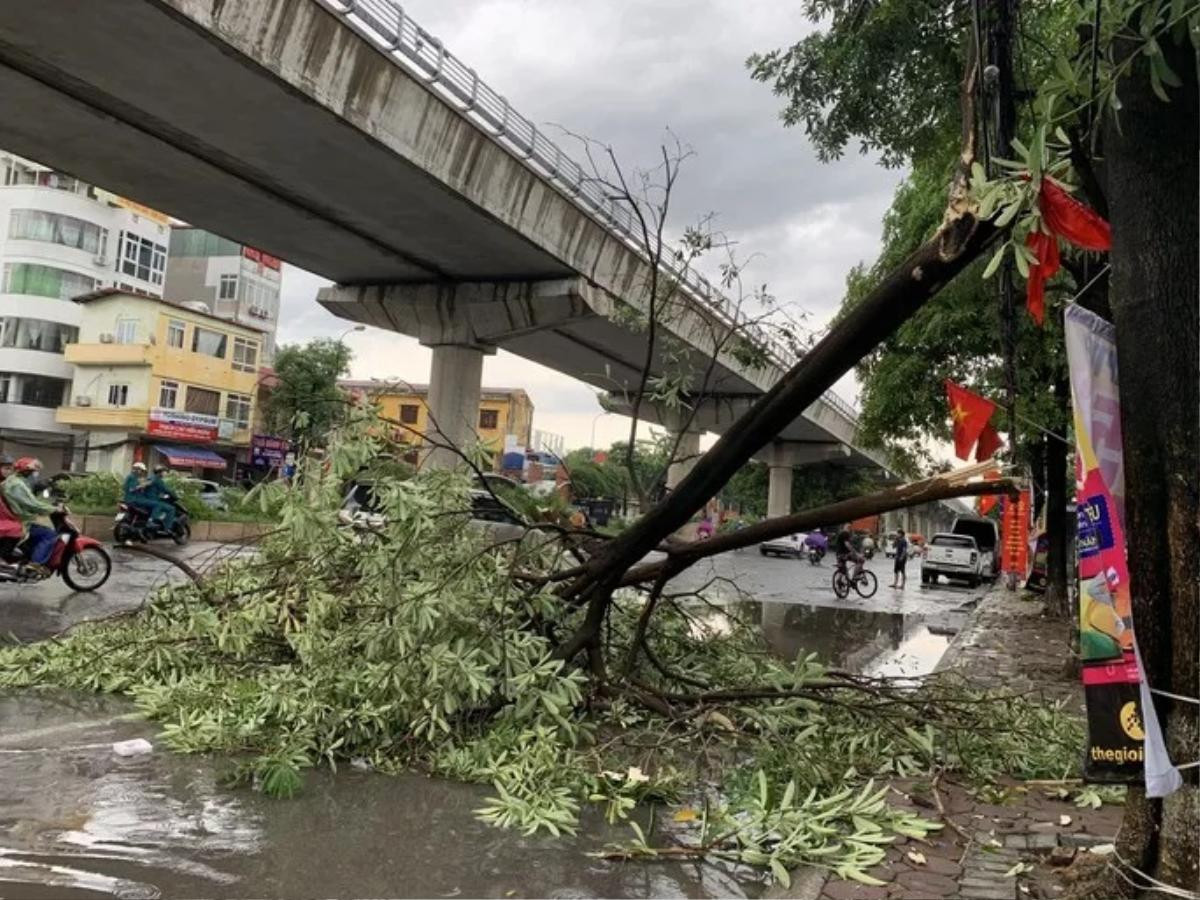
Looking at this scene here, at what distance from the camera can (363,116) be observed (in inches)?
520

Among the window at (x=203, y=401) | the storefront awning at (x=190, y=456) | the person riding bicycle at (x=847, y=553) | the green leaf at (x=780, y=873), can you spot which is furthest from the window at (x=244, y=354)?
the green leaf at (x=780, y=873)

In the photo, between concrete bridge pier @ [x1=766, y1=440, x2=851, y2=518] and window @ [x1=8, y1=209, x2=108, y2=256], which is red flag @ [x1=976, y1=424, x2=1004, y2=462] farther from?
window @ [x1=8, y1=209, x2=108, y2=256]

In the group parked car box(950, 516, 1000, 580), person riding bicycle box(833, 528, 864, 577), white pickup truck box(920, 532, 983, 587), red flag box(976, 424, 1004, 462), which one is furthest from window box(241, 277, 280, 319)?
red flag box(976, 424, 1004, 462)

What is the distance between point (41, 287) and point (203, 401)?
26.2 feet

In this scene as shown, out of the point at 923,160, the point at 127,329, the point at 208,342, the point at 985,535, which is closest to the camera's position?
the point at 923,160

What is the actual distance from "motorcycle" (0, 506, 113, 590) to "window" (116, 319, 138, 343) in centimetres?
3304

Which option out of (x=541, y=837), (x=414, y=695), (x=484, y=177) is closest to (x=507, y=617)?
(x=414, y=695)

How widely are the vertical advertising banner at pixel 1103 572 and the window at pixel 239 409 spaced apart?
1796 inches

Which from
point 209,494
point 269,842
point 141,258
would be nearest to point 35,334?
point 141,258

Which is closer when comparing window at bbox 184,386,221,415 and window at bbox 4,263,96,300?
window at bbox 4,263,96,300

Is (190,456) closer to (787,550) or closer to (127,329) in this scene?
(127,329)

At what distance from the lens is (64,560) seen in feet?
36.4

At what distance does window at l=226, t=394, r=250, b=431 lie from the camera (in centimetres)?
4525

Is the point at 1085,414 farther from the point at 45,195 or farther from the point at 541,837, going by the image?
the point at 45,195
